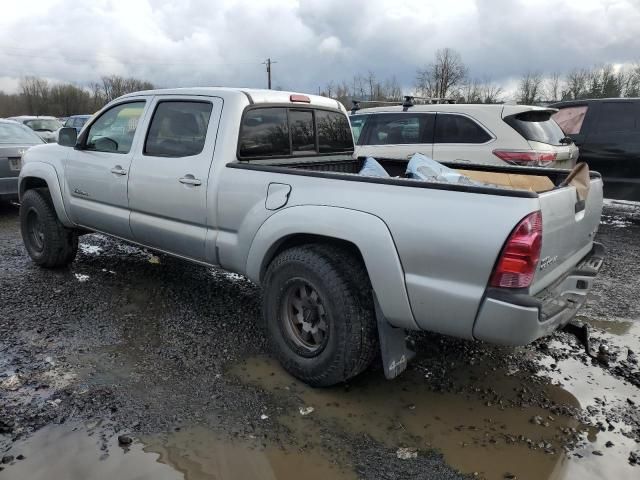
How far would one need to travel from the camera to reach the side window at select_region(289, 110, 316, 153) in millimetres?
4297

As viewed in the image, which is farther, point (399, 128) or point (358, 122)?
point (358, 122)

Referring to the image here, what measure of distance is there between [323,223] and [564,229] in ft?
4.36

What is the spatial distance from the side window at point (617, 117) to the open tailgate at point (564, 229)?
18.8ft

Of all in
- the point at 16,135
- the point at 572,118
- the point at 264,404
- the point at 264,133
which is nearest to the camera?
the point at 264,404

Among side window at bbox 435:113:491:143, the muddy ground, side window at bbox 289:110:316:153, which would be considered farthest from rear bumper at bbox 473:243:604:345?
side window at bbox 435:113:491:143

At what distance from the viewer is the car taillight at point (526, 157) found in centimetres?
669

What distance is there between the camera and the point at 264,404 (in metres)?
3.06

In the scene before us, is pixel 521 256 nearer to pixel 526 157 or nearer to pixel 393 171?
pixel 393 171

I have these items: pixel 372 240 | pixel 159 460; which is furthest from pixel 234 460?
pixel 372 240

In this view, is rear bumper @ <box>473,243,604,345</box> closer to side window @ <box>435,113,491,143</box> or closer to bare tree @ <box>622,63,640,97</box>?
side window @ <box>435,113,491,143</box>

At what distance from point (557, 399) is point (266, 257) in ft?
6.71

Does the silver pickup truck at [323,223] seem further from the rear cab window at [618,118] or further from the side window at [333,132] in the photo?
the rear cab window at [618,118]

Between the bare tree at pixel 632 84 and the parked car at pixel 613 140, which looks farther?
the bare tree at pixel 632 84

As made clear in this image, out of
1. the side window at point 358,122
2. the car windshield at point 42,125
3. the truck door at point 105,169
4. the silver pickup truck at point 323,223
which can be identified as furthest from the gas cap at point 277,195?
the car windshield at point 42,125
